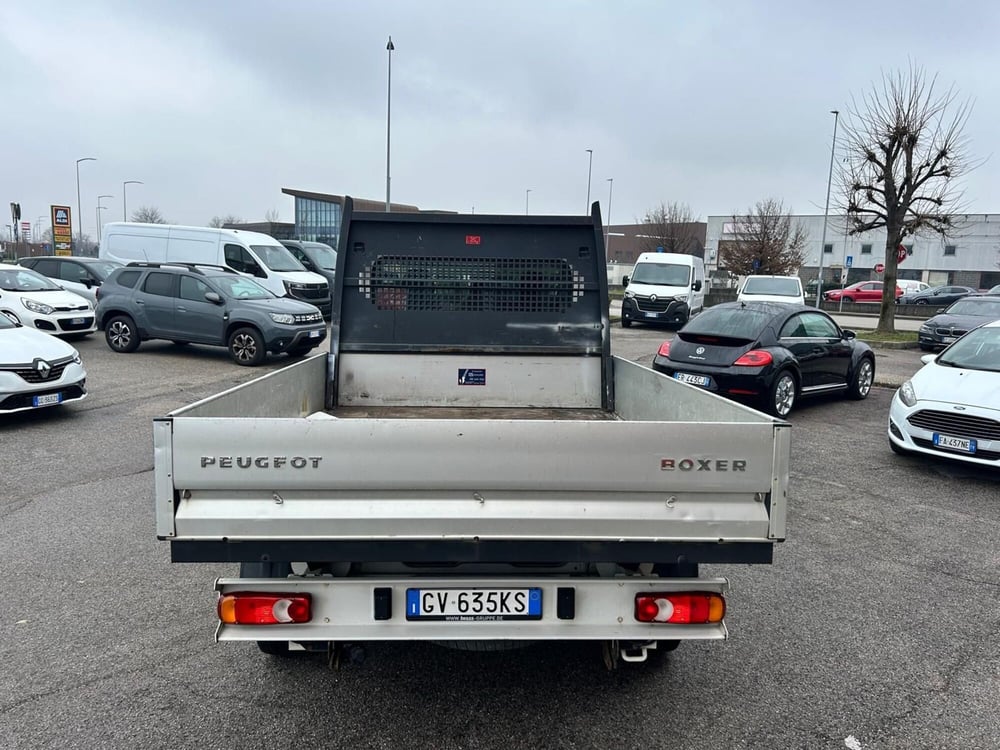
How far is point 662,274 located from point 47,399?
1829 cm

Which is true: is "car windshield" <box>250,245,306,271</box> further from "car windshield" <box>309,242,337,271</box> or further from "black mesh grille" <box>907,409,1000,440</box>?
"black mesh grille" <box>907,409,1000,440</box>

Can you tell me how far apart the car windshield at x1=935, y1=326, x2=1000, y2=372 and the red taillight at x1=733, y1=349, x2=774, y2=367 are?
1.86m

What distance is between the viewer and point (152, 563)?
4.63 metres

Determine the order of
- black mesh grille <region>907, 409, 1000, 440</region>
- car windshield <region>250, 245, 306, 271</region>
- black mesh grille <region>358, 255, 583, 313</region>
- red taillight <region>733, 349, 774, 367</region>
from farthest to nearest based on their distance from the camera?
1. car windshield <region>250, 245, 306, 271</region>
2. red taillight <region>733, 349, 774, 367</region>
3. black mesh grille <region>907, 409, 1000, 440</region>
4. black mesh grille <region>358, 255, 583, 313</region>

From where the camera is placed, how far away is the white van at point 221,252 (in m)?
18.8

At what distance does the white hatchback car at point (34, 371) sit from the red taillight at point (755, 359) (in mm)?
8171

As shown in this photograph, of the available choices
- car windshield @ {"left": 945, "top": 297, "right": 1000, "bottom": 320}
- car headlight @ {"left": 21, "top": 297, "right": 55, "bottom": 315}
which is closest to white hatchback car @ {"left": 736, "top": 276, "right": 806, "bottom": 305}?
car windshield @ {"left": 945, "top": 297, "right": 1000, "bottom": 320}

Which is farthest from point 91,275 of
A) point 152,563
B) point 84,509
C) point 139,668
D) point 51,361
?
point 139,668

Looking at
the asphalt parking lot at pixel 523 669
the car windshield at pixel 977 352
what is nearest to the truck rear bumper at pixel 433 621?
the asphalt parking lot at pixel 523 669

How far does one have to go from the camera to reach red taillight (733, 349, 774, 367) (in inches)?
362

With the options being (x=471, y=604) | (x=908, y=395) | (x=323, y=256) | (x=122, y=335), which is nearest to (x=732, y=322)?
(x=908, y=395)

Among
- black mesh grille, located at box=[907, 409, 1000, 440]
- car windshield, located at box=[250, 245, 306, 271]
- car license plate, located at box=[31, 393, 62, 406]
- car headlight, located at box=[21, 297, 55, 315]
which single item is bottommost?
car license plate, located at box=[31, 393, 62, 406]

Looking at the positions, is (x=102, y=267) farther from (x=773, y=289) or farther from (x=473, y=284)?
(x=773, y=289)

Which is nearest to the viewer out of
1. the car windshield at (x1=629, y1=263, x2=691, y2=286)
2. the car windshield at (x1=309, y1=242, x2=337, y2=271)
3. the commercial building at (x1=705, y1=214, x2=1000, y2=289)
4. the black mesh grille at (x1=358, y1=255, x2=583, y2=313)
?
the black mesh grille at (x1=358, y1=255, x2=583, y2=313)
